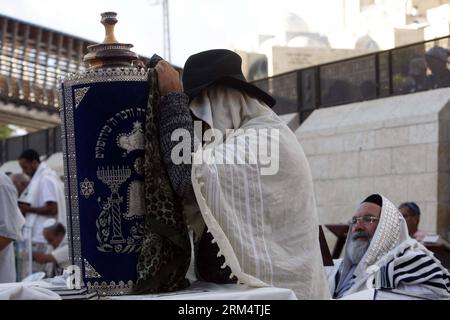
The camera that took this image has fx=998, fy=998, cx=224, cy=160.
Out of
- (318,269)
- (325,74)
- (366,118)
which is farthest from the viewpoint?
(325,74)

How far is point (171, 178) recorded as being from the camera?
318cm

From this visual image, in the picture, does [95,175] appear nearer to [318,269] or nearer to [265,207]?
[265,207]

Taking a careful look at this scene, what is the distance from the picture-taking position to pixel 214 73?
3.38m

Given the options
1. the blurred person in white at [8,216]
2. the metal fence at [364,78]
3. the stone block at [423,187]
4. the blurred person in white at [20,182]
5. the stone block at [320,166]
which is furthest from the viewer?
the stone block at [320,166]

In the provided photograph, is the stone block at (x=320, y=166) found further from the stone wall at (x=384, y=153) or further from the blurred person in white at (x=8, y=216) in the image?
the blurred person in white at (x=8, y=216)

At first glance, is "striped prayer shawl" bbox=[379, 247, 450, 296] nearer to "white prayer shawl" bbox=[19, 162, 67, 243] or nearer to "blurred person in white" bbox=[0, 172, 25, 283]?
"blurred person in white" bbox=[0, 172, 25, 283]

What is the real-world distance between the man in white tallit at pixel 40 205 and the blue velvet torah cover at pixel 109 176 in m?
7.08

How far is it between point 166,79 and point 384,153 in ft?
32.4

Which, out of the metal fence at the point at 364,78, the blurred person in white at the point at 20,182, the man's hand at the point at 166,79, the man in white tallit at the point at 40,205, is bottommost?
the man in white tallit at the point at 40,205

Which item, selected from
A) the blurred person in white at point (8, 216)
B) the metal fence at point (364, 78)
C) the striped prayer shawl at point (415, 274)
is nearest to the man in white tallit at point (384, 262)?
the striped prayer shawl at point (415, 274)

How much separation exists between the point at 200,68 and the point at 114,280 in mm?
791

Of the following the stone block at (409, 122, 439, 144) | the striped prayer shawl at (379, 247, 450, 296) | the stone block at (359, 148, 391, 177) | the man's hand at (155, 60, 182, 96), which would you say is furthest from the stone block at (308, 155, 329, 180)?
the man's hand at (155, 60, 182, 96)

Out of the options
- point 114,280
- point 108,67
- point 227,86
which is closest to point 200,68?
point 227,86

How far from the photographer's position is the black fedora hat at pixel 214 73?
3.37 metres
